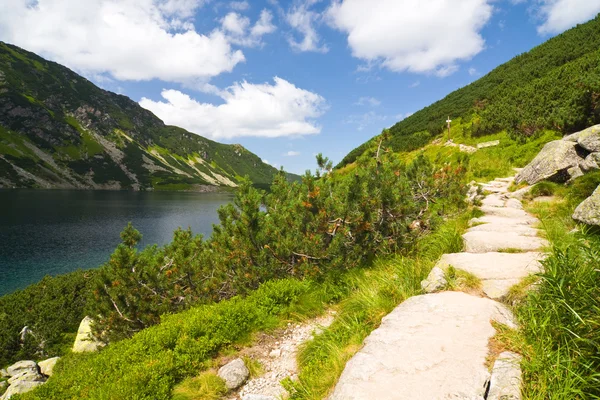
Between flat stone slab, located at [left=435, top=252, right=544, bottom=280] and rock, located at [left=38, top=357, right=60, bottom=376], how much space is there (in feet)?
77.6

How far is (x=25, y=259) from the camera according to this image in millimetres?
39312

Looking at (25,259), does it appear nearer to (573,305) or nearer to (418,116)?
(573,305)

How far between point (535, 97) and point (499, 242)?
37.9 metres

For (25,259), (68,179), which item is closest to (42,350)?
(25,259)

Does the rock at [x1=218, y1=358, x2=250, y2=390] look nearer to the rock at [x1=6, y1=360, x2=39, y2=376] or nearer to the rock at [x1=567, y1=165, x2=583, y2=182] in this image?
the rock at [x1=567, y1=165, x2=583, y2=182]

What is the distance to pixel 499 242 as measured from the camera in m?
7.24

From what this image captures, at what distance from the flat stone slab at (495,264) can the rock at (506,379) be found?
2360mm

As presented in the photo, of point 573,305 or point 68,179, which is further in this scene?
point 68,179

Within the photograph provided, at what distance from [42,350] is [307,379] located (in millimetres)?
26557

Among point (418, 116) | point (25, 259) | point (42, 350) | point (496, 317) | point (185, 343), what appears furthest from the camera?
point (418, 116)

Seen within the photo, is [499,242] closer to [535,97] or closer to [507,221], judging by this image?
[507,221]

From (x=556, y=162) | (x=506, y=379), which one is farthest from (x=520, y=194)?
(x=506, y=379)

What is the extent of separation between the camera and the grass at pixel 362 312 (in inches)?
169

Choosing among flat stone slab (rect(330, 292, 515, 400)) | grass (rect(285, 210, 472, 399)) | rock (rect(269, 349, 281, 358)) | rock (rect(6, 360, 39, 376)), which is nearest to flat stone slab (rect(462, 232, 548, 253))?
grass (rect(285, 210, 472, 399))
